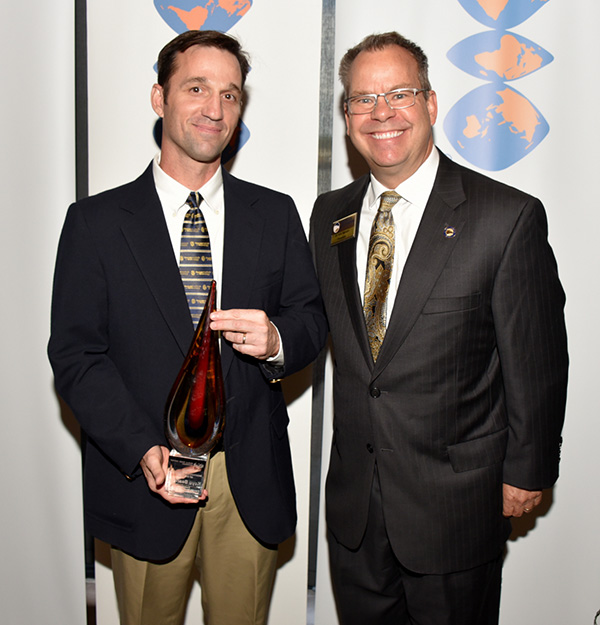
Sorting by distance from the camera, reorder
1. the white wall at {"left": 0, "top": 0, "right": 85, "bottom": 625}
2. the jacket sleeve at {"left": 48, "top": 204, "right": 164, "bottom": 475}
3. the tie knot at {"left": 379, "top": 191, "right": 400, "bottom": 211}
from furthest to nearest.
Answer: the white wall at {"left": 0, "top": 0, "right": 85, "bottom": 625}
the tie knot at {"left": 379, "top": 191, "right": 400, "bottom": 211}
the jacket sleeve at {"left": 48, "top": 204, "right": 164, "bottom": 475}

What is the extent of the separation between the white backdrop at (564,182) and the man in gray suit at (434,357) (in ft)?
1.98

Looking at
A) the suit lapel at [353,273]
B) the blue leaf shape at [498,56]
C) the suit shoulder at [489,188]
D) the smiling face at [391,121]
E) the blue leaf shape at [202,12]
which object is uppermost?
the blue leaf shape at [202,12]

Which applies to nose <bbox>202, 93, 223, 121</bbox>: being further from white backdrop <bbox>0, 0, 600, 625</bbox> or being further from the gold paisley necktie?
white backdrop <bbox>0, 0, 600, 625</bbox>

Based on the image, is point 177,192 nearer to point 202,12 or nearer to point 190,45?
point 190,45

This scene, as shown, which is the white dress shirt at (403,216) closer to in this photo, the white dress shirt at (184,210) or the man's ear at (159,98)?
the white dress shirt at (184,210)

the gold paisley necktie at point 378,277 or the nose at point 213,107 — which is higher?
the nose at point 213,107

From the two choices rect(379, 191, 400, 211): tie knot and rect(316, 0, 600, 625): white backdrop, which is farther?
rect(316, 0, 600, 625): white backdrop

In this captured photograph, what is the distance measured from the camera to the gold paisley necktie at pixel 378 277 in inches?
71.4

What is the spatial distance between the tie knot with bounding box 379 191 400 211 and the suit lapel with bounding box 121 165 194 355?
650 mm

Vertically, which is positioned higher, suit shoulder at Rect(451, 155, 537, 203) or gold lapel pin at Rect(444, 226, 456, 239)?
suit shoulder at Rect(451, 155, 537, 203)

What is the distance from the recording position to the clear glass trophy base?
1587mm

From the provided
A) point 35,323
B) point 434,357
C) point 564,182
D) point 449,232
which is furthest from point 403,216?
point 35,323

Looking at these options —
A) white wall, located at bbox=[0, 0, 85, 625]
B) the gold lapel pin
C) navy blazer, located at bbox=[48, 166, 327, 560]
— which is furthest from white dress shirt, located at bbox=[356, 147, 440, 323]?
white wall, located at bbox=[0, 0, 85, 625]

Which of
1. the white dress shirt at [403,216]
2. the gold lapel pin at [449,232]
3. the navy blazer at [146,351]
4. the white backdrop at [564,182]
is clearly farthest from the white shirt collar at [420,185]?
the white backdrop at [564,182]
